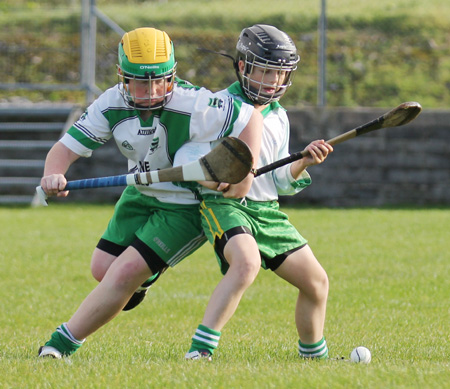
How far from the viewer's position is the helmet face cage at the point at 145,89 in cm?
458

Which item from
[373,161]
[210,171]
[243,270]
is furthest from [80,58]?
[243,270]

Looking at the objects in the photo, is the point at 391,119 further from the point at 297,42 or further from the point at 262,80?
the point at 297,42

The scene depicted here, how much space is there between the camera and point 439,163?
1355cm

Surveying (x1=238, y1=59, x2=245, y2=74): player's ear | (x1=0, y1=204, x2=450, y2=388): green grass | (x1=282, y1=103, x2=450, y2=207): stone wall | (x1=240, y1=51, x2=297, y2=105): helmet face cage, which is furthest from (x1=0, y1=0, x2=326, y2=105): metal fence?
(x1=240, y1=51, x2=297, y2=105): helmet face cage

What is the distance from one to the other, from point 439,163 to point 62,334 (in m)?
9.70

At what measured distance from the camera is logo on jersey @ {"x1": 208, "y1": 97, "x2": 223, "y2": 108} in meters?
4.68

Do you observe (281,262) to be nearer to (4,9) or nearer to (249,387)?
(249,387)

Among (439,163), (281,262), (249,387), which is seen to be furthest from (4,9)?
(249,387)

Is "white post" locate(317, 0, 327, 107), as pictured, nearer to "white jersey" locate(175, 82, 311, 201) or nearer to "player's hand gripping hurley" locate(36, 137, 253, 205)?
"white jersey" locate(175, 82, 311, 201)

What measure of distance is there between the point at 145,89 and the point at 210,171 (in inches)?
21.2

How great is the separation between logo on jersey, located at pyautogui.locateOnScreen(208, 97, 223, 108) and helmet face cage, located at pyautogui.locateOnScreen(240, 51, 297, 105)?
281 millimetres

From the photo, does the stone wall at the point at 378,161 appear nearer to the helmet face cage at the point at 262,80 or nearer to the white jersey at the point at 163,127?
the helmet face cage at the point at 262,80

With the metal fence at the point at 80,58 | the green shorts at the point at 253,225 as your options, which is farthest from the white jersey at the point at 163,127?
the metal fence at the point at 80,58

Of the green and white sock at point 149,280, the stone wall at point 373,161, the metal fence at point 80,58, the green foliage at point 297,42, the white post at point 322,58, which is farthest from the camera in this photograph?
the green foliage at point 297,42
